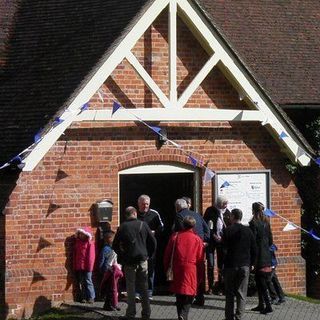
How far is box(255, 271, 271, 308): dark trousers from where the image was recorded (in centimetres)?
1738

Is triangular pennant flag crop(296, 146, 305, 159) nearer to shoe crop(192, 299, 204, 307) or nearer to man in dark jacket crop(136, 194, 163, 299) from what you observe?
man in dark jacket crop(136, 194, 163, 299)

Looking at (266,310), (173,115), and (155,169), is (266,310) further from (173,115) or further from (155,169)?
(173,115)

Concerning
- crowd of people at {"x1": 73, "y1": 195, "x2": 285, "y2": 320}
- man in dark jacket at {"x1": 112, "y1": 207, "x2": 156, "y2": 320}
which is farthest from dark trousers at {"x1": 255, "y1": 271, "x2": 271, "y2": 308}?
man in dark jacket at {"x1": 112, "y1": 207, "x2": 156, "y2": 320}

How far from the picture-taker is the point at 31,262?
695 inches

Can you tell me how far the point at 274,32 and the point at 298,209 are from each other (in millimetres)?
4461

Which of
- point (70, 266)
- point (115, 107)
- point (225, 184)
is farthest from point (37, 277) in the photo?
point (225, 184)

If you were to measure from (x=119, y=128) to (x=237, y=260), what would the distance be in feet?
11.4

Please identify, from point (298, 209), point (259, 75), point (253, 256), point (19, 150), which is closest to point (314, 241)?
point (298, 209)

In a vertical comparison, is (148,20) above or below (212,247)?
above

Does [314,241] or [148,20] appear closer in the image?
[148,20]

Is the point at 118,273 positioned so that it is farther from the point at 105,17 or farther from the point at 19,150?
the point at 105,17

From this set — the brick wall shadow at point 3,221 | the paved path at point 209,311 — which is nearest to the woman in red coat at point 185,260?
the paved path at point 209,311

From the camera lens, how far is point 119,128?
60.7ft

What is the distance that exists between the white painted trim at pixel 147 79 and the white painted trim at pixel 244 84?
1136mm
